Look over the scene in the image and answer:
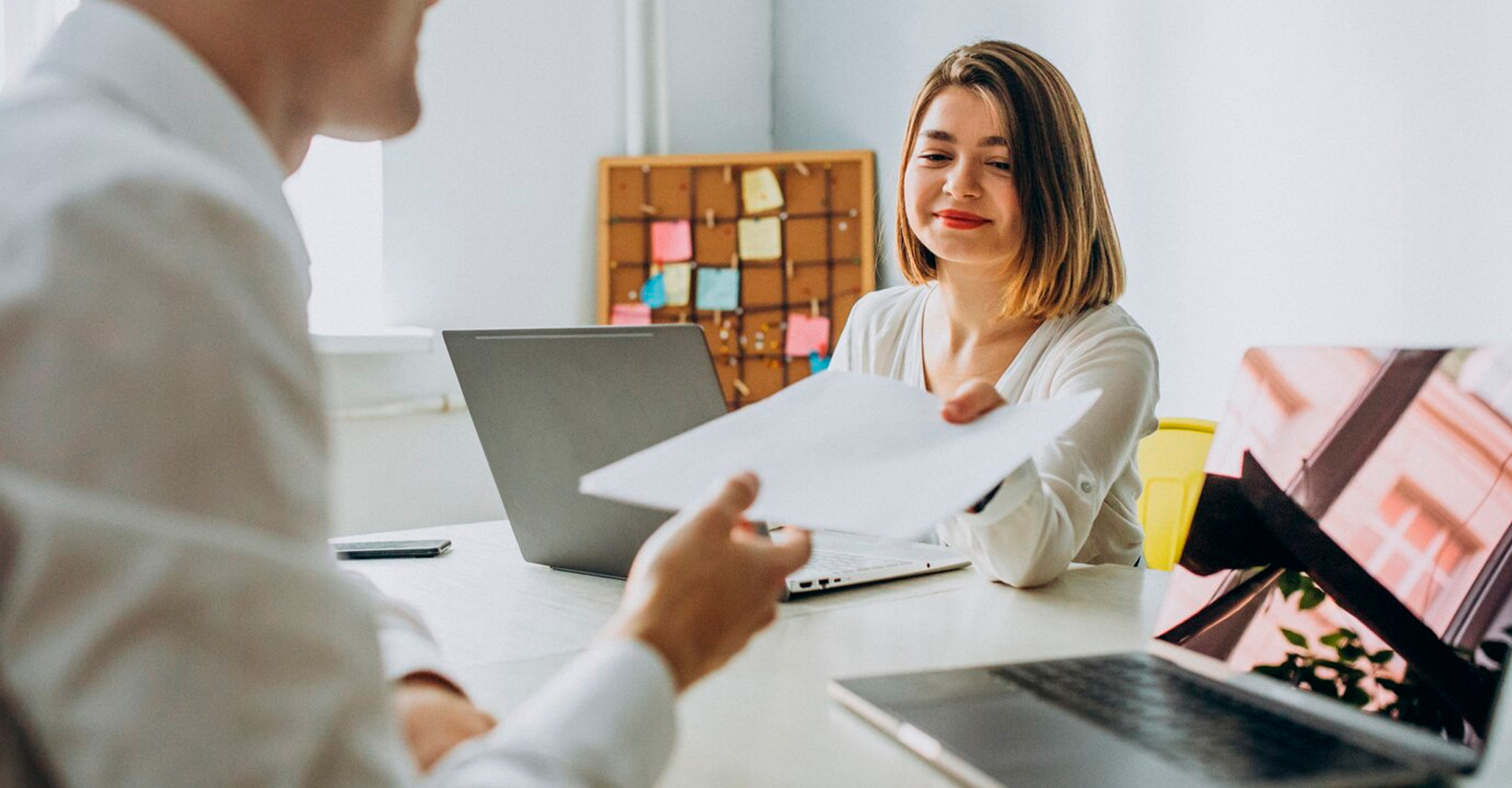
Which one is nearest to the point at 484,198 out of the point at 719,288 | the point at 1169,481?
the point at 719,288

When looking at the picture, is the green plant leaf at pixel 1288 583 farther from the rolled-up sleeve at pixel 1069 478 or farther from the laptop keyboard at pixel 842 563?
the laptop keyboard at pixel 842 563

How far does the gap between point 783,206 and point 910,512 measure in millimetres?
2575

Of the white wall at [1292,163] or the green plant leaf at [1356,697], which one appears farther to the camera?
the white wall at [1292,163]

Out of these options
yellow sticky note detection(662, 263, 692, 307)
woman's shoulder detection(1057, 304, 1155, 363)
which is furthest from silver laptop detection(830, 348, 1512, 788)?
yellow sticky note detection(662, 263, 692, 307)

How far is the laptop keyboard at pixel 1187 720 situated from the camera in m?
0.60

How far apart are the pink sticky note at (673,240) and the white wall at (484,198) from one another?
0.65 feet

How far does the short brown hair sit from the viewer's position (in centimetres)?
163

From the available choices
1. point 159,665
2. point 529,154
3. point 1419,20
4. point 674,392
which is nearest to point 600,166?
point 529,154

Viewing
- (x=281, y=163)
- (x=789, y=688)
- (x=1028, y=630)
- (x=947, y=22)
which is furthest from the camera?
(x=947, y=22)

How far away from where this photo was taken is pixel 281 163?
608mm

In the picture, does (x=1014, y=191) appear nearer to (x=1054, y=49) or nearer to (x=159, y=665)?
(x=1054, y=49)

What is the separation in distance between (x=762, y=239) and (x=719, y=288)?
0.17 metres

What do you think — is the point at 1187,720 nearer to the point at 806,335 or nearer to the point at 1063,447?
the point at 1063,447

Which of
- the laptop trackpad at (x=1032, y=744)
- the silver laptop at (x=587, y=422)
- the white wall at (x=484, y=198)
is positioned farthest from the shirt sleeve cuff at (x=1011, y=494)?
the white wall at (x=484, y=198)
